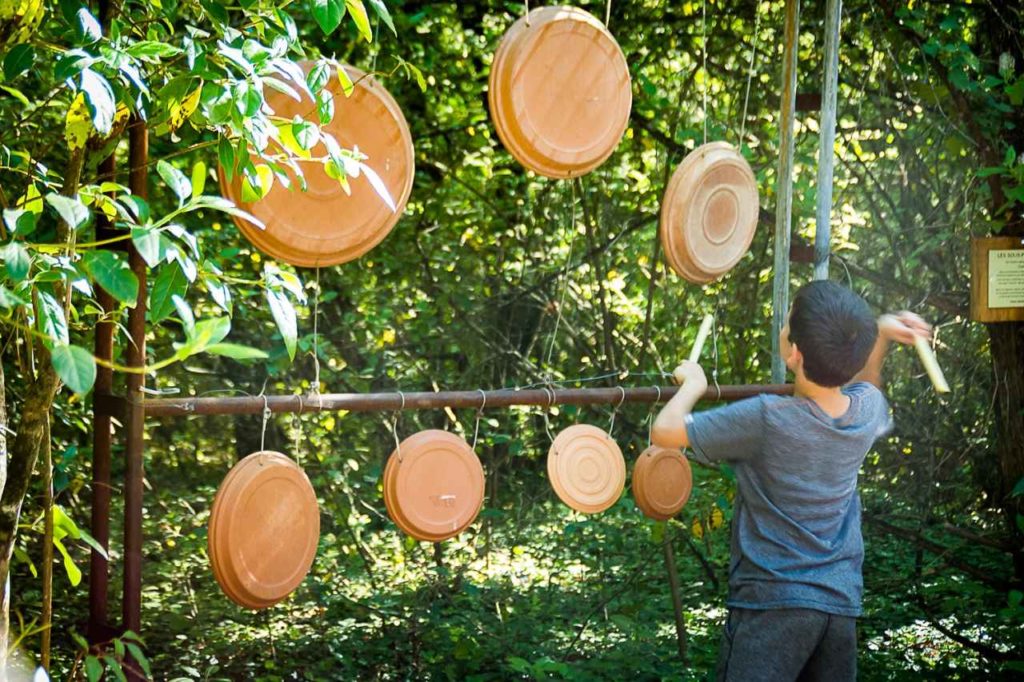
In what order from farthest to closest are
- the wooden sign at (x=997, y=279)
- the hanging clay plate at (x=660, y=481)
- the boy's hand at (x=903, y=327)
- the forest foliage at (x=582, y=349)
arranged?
the forest foliage at (x=582, y=349) < the wooden sign at (x=997, y=279) < the hanging clay plate at (x=660, y=481) < the boy's hand at (x=903, y=327)

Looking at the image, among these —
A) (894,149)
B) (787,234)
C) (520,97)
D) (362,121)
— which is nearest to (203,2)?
(362,121)

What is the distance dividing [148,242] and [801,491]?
1.36 m

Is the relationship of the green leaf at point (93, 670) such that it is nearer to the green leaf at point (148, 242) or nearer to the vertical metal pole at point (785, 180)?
the green leaf at point (148, 242)

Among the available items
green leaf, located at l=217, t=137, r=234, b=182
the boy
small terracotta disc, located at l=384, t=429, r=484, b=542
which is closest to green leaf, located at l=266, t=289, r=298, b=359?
green leaf, located at l=217, t=137, r=234, b=182

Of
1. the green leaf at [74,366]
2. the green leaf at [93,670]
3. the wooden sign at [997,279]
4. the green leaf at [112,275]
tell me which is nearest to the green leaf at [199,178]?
the green leaf at [112,275]

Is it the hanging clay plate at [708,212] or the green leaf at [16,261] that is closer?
the green leaf at [16,261]

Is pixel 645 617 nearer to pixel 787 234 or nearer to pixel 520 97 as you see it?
pixel 787 234

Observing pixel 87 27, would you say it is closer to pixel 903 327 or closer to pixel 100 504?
pixel 100 504

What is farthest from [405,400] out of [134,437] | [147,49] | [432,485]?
[147,49]

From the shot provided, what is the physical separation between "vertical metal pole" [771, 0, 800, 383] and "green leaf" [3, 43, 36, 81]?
2.09 m

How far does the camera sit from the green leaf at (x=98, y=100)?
1.24 m

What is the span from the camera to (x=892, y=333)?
96.3 inches

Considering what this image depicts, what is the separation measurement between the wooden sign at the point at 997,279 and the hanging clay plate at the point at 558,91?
1408mm

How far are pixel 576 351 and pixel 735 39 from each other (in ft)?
4.47
